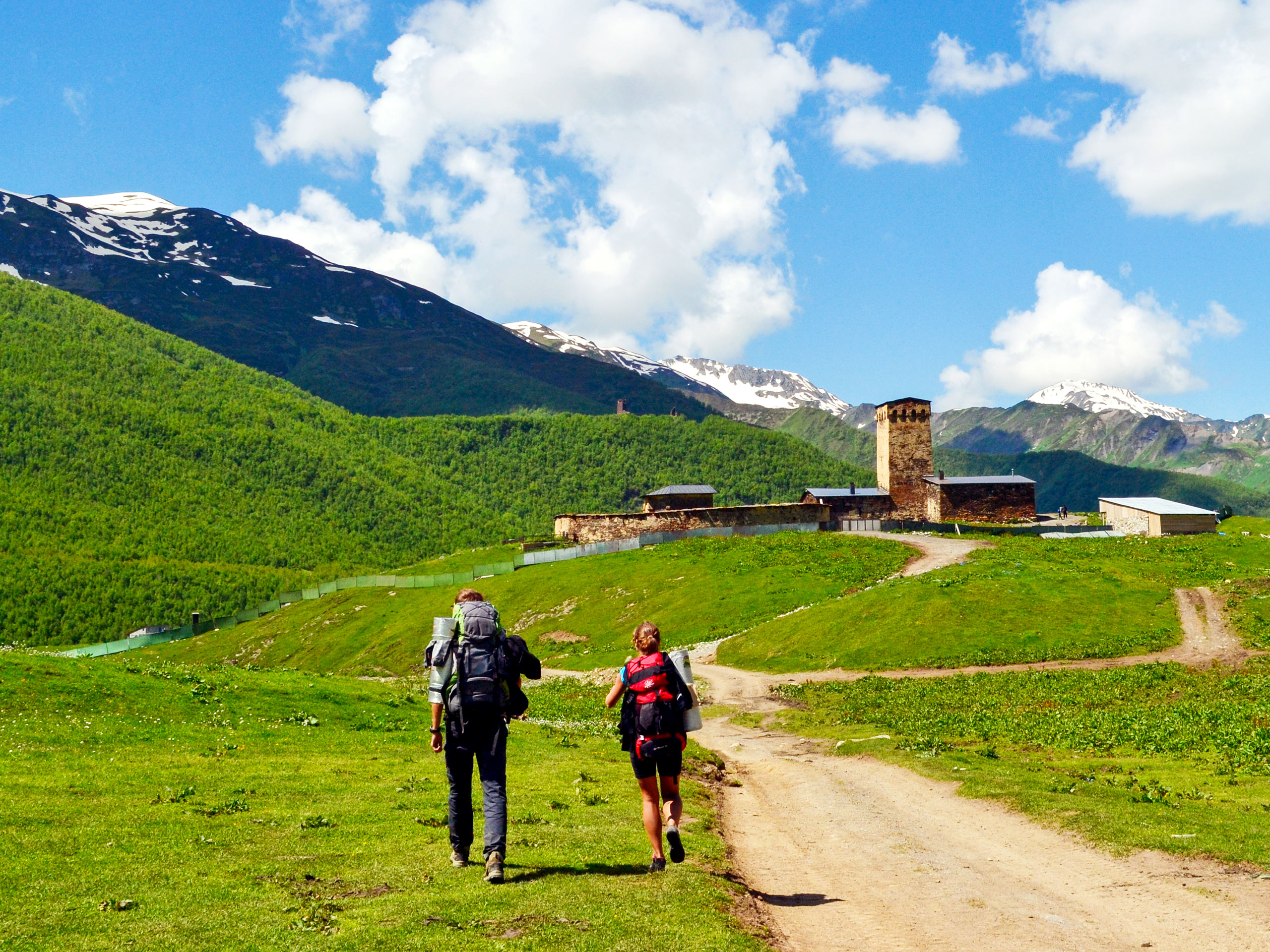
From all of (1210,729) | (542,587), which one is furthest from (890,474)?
(1210,729)

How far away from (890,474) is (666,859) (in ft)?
367

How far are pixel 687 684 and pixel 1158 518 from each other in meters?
89.3

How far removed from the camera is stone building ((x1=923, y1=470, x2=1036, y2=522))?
110500 mm

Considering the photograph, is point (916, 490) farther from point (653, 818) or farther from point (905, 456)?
point (653, 818)

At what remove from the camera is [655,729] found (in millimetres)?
13492

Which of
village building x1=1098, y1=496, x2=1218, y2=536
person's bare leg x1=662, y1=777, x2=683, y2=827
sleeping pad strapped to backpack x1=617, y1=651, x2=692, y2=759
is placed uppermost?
village building x1=1098, y1=496, x2=1218, y2=536

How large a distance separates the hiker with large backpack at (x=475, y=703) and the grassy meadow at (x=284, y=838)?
87cm

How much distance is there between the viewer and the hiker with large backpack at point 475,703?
12.6 m

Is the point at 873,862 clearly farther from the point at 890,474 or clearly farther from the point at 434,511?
the point at 434,511

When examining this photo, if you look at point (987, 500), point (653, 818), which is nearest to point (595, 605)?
point (987, 500)

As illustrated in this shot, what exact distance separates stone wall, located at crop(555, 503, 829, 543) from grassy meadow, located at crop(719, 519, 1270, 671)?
44101mm

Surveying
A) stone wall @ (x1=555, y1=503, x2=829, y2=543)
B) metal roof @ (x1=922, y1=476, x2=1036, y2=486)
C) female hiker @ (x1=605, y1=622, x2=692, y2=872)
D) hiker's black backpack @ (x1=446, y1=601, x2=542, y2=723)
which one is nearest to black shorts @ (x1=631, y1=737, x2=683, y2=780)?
female hiker @ (x1=605, y1=622, x2=692, y2=872)

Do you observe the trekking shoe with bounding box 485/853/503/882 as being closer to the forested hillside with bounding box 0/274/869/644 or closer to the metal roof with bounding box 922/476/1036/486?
the metal roof with bounding box 922/476/1036/486

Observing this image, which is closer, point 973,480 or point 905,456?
point 973,480
